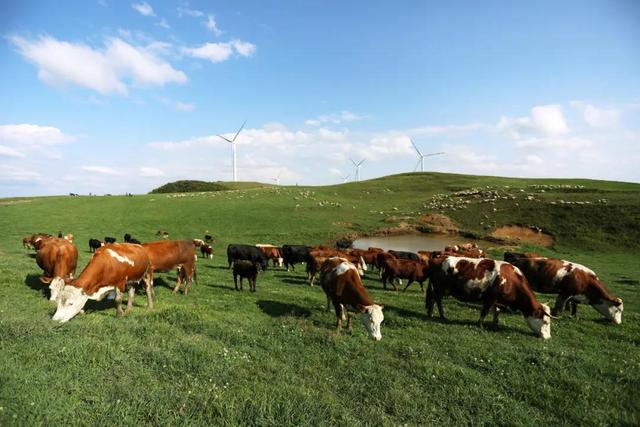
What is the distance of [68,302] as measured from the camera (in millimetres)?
10547

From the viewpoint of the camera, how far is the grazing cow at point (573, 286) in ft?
47.4

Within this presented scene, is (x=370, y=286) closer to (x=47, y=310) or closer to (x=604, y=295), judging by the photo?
(x=604, y=295)

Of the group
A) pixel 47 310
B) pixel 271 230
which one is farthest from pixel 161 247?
pixel 271 230

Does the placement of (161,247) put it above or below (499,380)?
above

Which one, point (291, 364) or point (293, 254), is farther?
Answer: point (293, 254)

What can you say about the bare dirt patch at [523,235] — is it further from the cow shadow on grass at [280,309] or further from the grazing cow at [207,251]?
the cow shadow on grass at [280,309]

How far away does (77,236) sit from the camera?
38.5 meters

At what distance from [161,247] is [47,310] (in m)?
4.78

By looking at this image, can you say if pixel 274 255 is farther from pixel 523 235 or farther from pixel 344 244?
pixel 523 235

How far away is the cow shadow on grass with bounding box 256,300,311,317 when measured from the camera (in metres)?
13.6

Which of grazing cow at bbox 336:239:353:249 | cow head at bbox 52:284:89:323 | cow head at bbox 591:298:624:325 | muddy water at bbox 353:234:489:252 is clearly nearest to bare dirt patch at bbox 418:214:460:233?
muddy water at bbox 353:234:489:252

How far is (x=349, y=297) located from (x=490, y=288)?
5040 mm

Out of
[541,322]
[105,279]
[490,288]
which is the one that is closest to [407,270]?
[490,288]

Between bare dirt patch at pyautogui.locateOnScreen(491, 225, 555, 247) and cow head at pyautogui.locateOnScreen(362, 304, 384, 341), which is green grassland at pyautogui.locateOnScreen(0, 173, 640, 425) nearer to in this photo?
cow head at pyautogui.locateOnScreen(362, 304, 384, 341)
